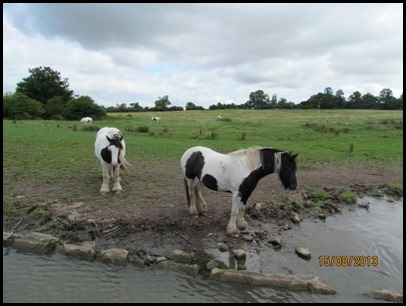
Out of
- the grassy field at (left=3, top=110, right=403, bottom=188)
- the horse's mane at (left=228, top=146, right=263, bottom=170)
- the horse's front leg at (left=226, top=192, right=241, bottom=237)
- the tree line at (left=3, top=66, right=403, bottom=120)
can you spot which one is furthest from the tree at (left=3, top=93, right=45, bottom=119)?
the horse's mane at (left=228, top=146, right=263, bottom=170)

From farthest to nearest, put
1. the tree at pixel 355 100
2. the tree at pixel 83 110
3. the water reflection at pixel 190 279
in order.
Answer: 1. the tree at pixel 355 100
2. the tree at pixel 83 110
3. the water reflection at pixel 190 279

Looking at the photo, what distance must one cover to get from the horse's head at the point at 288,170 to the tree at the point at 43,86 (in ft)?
224

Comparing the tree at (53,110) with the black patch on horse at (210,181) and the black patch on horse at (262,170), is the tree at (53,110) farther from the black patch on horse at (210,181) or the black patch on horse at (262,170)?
the black patch on horse at (262,170)

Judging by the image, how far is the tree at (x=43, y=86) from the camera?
69312 mm

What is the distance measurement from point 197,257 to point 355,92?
13021 centimetres

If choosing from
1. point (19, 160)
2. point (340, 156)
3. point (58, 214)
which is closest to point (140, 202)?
point (58, 214)

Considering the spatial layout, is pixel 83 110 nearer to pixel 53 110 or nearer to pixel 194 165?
pixel 53 110

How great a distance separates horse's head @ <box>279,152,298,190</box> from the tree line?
46100mm

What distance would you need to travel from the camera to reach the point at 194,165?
8.75 m

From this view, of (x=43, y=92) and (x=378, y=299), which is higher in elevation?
(x=43, y=92)

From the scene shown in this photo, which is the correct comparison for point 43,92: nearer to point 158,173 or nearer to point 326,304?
point 158,173

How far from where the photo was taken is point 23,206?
949 cm
